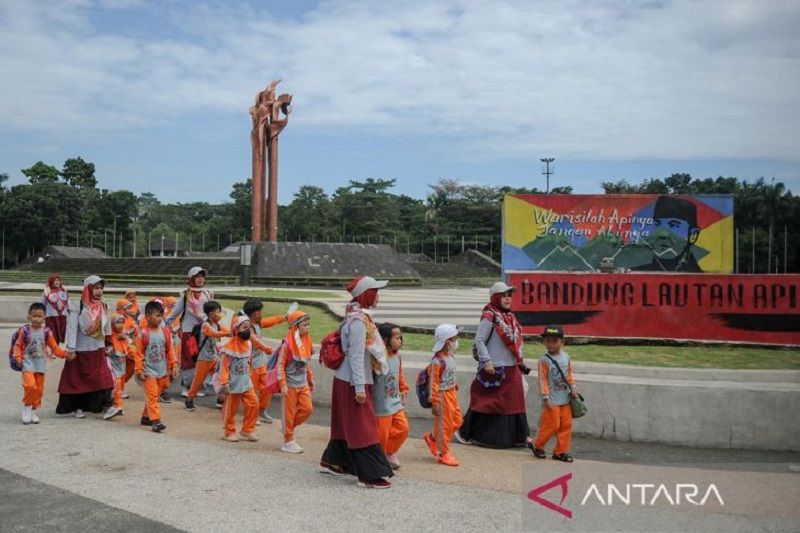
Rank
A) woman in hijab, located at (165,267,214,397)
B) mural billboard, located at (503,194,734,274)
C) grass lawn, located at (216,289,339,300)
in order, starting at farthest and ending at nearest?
grass lawn, located at (216,289,339,300) < mural billboard, located at (503,194,734,274) < woman in hijab, located at (165,267,214,397)

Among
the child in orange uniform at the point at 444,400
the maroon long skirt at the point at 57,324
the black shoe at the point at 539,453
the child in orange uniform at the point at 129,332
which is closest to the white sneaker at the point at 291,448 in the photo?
the child in orange uniform at the point at 444,400

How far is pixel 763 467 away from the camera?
6.25 metres

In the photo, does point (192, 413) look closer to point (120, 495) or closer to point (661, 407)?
point (120, 495)

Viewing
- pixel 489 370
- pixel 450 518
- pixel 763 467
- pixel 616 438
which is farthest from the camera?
pixel 616 438

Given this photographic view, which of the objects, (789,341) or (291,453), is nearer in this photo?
(291,453)

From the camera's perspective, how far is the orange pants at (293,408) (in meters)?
6.62

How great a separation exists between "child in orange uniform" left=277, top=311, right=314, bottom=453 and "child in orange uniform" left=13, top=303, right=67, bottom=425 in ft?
10.0

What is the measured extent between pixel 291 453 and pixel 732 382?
4521 millimetres

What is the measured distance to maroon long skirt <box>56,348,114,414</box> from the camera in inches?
327

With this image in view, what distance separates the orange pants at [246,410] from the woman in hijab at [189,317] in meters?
2.57

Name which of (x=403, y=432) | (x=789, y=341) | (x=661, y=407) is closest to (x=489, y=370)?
(x=403, y=432)

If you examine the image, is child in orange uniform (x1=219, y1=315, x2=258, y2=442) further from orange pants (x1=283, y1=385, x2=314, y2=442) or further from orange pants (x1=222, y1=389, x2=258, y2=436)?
orange pants (x1=283, y1=385, x2=314, y2=442)

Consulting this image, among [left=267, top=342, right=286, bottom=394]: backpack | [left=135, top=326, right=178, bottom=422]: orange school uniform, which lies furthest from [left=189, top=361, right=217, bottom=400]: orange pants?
[left=267, top=342, right=286, bottom=394]: backpack

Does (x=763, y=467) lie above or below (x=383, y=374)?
below
